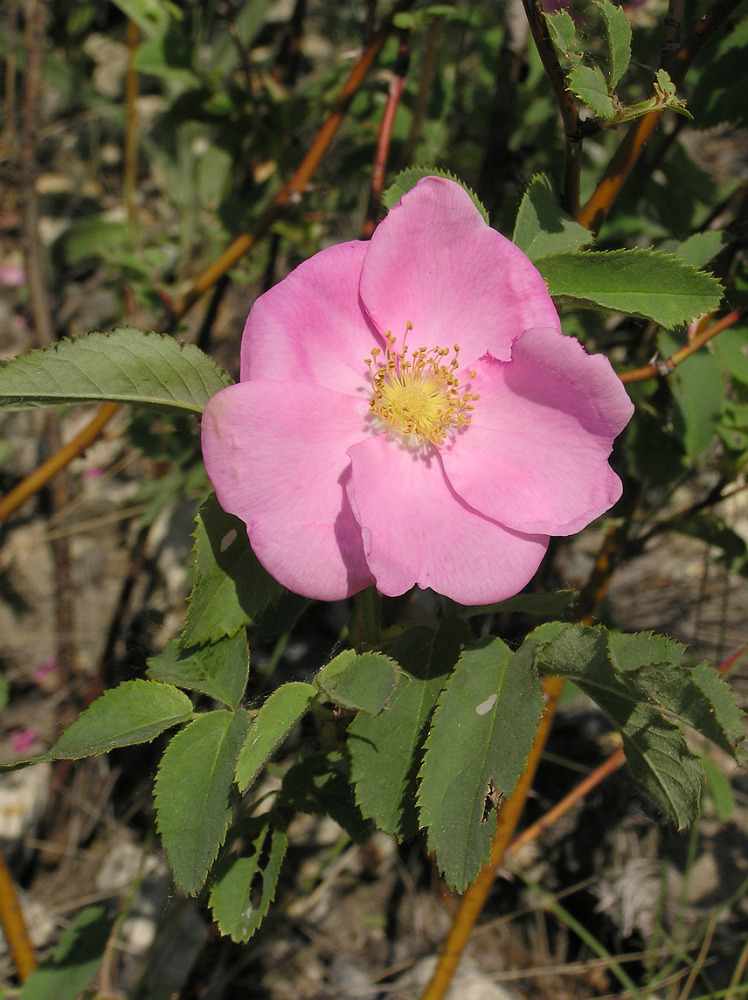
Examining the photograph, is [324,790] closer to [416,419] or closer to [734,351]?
[416,419]

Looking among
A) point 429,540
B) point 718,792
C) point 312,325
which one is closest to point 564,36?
point 312,325

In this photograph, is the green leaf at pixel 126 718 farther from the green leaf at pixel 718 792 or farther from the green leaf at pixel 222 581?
the green leaf at pixel 718 792

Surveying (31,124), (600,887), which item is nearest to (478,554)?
(600,887)

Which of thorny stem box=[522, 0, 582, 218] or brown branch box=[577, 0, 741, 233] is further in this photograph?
brown branch box=[577, 0, 741, 233]

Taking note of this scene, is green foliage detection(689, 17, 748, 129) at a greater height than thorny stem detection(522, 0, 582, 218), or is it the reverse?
thorny stem detection(522, 0, 582, 218)

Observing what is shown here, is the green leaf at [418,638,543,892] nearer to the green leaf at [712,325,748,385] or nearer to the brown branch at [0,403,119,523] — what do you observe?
the green leaf at [712,325,748,385]

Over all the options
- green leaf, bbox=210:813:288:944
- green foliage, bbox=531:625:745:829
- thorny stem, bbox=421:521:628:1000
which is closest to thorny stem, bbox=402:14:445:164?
thorny stem, bbox=421:521:628:1000
